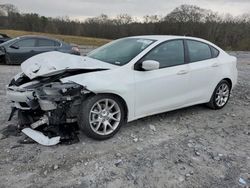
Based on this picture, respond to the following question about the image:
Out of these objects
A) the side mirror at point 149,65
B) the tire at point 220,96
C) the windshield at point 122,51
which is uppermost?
the windshield at point 122,51

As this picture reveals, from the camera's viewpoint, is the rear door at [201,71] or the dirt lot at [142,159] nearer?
the dirt lot at [142,159]

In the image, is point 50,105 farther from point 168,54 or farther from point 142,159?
point 168,54

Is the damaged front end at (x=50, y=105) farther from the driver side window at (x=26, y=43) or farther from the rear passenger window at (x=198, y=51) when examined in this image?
the driver side window at (x=26, y=43)

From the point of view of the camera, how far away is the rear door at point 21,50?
1148cm

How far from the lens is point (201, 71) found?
5285 millimetres

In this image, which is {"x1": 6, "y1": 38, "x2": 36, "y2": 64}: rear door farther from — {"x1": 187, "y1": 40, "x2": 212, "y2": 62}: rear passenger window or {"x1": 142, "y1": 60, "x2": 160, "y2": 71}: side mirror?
{"x1": 142, "y1": 60, "x2": 160, "y2": 71}: side mirror

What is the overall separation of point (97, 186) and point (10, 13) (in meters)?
56.5

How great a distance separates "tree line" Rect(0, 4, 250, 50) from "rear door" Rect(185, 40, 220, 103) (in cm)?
3063

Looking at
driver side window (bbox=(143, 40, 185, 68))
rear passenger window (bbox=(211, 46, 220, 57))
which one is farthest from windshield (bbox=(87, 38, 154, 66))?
rear passenger window (bbox=(211, 46, 220, 57))

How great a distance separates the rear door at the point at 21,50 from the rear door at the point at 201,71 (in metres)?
8.27

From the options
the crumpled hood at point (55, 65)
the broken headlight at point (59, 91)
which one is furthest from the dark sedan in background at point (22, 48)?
the broken headlight at point (59, 91)

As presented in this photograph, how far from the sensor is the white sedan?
12.9 feet

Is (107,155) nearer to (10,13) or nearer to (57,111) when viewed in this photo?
(57,111)

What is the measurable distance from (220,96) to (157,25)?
3914cm
